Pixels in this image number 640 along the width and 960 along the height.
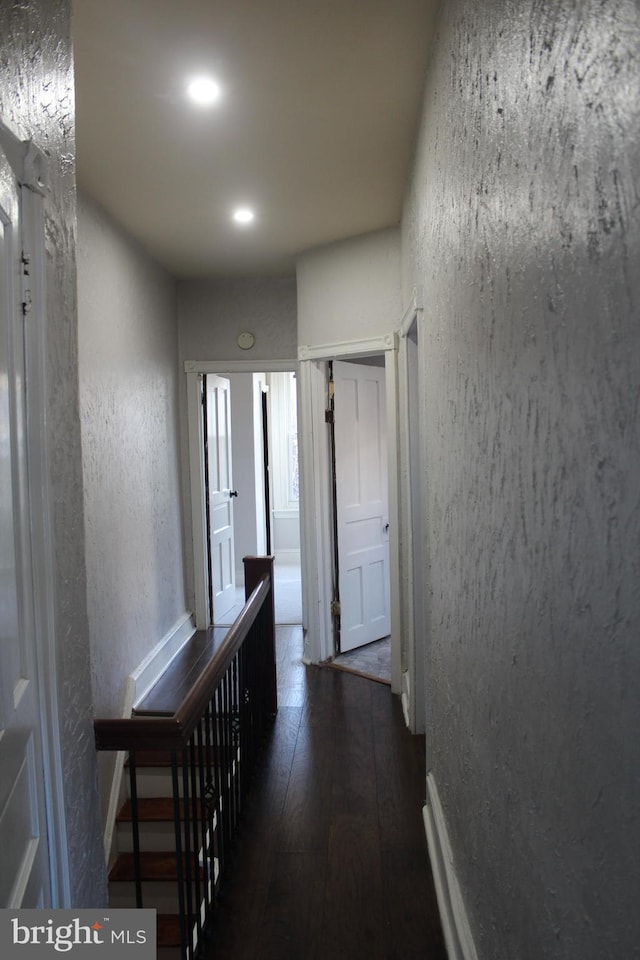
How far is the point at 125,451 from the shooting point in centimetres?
383

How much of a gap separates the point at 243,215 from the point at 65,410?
2.61m

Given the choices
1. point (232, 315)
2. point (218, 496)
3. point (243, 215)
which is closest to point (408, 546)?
point (243, 215)

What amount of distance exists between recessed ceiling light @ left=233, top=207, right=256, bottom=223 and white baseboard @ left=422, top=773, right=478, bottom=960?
299 cm

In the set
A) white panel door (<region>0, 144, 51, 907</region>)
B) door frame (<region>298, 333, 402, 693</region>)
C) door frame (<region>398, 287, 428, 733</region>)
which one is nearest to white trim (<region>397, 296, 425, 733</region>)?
door frame (<region>398, 287, 428, 733</region>)

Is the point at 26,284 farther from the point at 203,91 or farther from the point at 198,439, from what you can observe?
the point at 198,439

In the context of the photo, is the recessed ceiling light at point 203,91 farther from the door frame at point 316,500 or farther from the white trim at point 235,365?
the white trim at point 235,365

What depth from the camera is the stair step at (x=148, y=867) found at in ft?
11.2

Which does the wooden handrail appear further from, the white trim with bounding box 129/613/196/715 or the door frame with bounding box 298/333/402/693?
the door frame with bounding box 298/333/402/693

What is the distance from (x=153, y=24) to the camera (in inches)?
79.7

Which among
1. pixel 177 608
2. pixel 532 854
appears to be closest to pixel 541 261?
pixel 532 854

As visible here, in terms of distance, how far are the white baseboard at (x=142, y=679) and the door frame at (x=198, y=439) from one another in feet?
1.12

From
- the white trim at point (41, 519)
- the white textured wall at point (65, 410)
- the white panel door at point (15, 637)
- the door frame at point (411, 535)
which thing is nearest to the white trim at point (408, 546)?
the door frame at point (411, 535)

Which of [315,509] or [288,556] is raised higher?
[315,509]

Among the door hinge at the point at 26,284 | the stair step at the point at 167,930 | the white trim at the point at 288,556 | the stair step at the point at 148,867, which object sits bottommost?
the stair step at the point at 167,930
